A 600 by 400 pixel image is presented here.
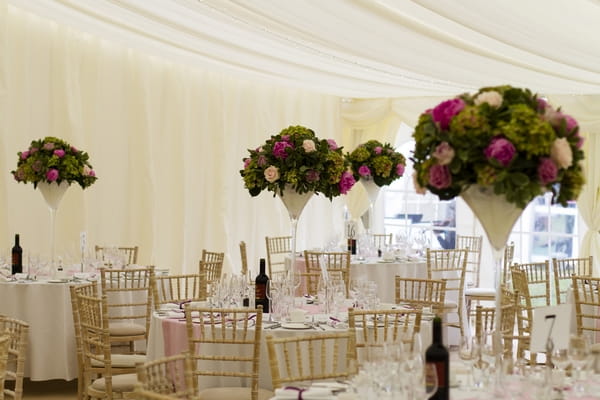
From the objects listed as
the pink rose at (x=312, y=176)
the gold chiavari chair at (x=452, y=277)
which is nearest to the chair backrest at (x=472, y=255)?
the gold chiavari chair at (x=452, y=277)

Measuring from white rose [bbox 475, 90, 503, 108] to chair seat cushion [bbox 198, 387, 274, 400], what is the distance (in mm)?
2251

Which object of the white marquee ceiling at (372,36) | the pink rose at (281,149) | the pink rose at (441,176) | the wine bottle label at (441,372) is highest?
the white marquee ceiling at (372,36)

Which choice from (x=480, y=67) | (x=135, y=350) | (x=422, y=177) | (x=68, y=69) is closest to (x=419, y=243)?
(x=480, y=67)

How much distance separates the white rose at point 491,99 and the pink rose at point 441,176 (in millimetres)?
276

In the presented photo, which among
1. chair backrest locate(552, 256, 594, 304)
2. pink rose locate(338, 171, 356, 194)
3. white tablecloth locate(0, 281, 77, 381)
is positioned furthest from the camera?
chair backrest locate(552, 256, 594, 304)

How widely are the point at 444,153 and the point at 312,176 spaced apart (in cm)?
308

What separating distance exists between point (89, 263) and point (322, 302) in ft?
9.35

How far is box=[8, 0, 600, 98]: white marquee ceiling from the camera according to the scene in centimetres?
647

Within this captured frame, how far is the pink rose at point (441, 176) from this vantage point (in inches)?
125

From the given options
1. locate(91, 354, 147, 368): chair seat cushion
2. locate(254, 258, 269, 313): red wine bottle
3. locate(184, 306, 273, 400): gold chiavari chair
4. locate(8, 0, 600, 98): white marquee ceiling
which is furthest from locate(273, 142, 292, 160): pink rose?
locate(91, 354, 147, 368): chair seat cushion

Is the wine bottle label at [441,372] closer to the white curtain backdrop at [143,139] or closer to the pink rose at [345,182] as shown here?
the pink rose at [345,182]

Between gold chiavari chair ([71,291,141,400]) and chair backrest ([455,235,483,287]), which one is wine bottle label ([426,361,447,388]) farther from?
chair backrest ([455,235,483,287])

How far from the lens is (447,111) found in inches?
126

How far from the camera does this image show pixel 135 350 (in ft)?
24.2
